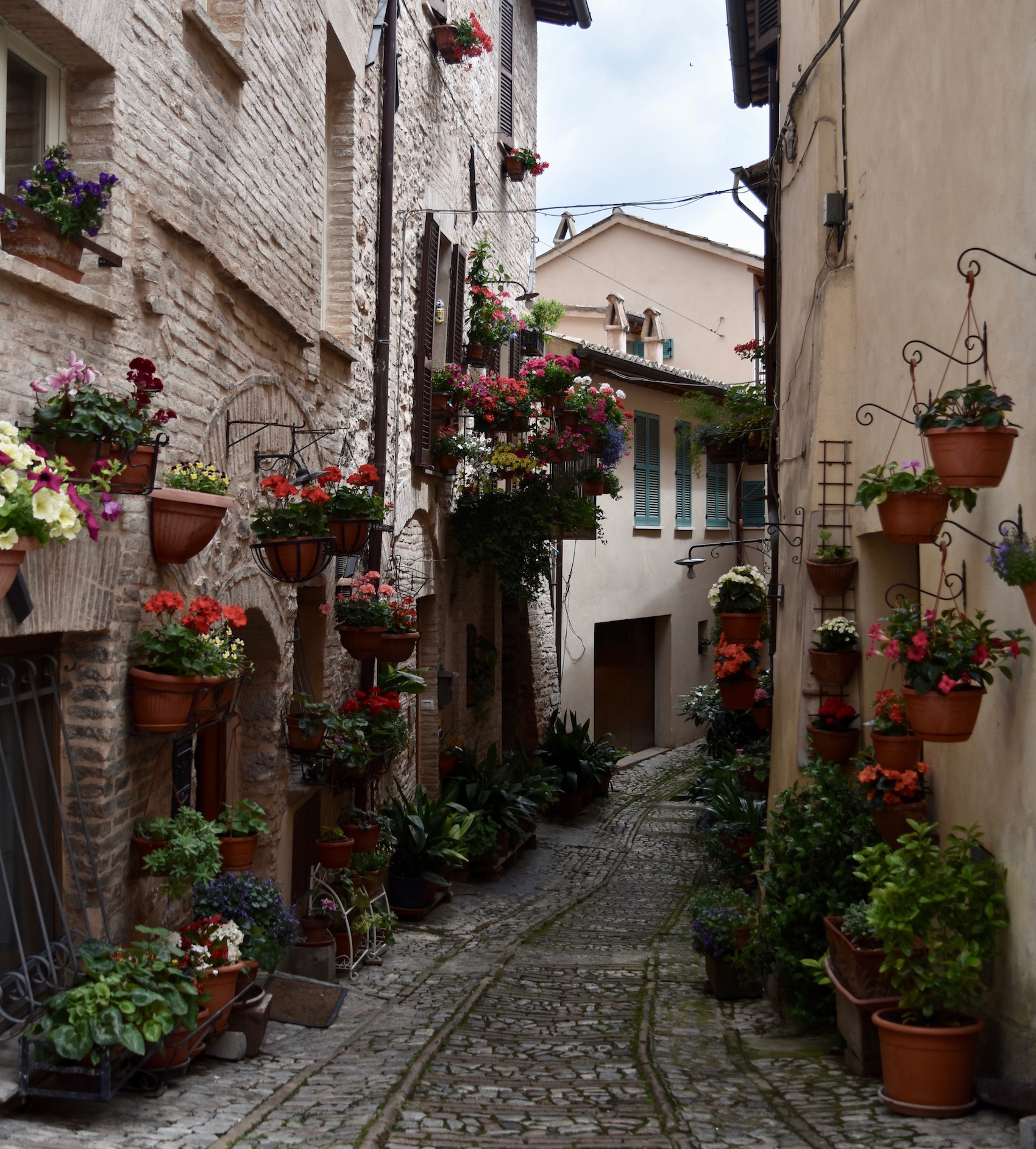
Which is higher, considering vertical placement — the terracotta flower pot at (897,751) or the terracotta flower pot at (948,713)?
the terracotta flower pot at (948,713)

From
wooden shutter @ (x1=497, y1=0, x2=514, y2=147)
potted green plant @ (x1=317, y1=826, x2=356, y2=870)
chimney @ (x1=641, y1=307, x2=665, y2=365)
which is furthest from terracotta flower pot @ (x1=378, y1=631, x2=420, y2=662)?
chimney @ (x1=641, y1=307, x2=665, y2=365)

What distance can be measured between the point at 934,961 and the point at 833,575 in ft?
9.54

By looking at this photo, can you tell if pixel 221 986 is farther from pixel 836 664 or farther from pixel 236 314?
pixel 836 664

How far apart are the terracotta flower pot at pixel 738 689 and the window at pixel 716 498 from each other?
38.0 ft

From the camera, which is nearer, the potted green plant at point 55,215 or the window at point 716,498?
the potted green plant at point 55,215

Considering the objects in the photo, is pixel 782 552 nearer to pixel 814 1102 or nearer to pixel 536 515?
pixel 536 515

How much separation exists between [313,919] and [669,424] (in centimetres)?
1387

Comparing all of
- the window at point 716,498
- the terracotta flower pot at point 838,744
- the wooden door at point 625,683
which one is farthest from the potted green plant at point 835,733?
the window at point 716,498

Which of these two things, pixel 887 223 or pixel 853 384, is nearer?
pixel 887 223

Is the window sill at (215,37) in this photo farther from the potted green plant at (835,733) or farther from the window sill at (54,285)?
the potted green plant at (835,733)

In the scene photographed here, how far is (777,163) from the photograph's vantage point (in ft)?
31.3

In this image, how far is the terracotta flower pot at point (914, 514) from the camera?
4859mm

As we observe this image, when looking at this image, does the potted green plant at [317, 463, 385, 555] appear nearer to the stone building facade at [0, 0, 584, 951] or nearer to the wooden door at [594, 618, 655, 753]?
the stone building facade at [0, 0, 584, 951]

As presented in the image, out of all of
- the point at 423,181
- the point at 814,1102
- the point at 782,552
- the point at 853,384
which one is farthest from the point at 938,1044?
the point at 423,181
